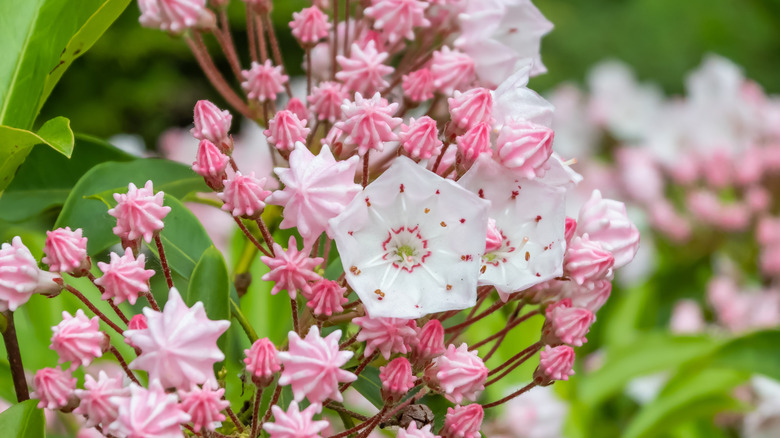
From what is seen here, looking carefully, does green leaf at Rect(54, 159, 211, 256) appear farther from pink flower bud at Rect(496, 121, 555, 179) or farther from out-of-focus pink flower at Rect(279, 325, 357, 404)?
pink flower bud at Rect(496, 121, 555, 179)

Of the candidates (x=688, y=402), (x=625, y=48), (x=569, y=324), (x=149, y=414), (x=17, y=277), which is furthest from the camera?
(x=625, y=48)

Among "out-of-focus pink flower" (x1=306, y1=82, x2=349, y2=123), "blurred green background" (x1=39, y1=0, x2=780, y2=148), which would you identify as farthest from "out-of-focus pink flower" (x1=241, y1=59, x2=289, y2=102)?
"blurred green background" (x1=39, y1=0, x2=780, y2=148)

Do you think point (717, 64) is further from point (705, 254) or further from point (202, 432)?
point (202, 432)

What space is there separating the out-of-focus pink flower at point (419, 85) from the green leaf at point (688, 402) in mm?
781

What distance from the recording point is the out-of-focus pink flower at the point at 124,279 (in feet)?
2.47

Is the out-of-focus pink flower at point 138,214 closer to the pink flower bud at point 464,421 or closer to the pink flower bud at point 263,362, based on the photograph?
the pink flower bud at point 263,362

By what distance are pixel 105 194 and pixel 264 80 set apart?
0.23m

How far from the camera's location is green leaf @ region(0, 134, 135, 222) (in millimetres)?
1039

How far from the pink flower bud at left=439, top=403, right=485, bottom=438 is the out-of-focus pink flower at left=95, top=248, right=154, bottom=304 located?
0.29 metres

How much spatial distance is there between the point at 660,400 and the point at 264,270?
2.34 ft

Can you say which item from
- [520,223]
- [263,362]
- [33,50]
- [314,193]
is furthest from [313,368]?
[33,50]

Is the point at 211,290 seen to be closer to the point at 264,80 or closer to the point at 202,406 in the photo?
Result: the point at 202,406

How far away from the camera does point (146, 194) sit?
0.79 m

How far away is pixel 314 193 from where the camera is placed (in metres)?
0.75
